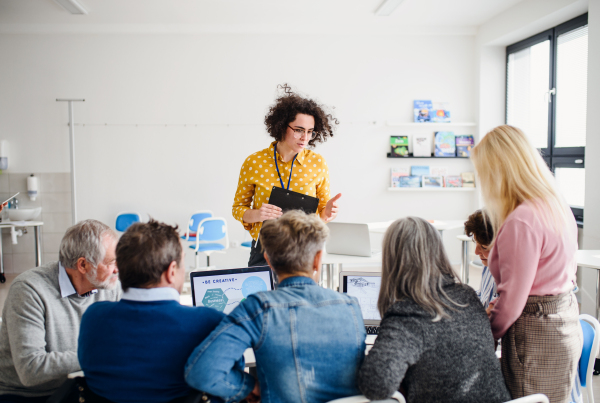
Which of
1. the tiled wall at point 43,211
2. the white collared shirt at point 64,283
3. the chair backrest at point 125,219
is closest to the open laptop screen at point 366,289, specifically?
the white collared shirt at point 64,283

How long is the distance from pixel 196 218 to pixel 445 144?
3332 millimetres

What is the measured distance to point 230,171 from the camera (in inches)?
222

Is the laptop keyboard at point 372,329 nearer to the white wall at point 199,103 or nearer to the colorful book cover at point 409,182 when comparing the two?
the white wall at point 199,103

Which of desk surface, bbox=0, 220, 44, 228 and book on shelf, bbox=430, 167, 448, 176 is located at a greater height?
book on shelf, bbox=430, 167, 448, 176

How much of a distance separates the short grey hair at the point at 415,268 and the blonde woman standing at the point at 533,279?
0.20 metres

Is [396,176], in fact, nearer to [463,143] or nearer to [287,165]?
[463,143]

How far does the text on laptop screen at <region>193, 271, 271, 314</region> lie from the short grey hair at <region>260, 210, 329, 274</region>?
51 centimetres

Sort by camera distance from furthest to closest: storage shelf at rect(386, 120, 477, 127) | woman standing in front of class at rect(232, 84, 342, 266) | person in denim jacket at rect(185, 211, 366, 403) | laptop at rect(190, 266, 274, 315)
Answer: storage shelf at rect(386, 120, 477, 127) → woman standing in front of class at rect(232, 84, 342, 266) → laptop at rect(190, 266, 274, 315) → person in denim jacket at rect(185, 211, 366, 403)

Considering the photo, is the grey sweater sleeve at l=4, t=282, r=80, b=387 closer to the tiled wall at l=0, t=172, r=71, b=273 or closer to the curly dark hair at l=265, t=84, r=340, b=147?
the curly dark hair at l=265, t=84, r=340, b=147

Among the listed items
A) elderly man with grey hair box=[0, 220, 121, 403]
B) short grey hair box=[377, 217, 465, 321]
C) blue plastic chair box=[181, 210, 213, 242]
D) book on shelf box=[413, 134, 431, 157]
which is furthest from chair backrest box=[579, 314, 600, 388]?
book on shelf box=[413, 134, 431, 157]

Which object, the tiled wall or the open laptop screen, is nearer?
the open laptop screen

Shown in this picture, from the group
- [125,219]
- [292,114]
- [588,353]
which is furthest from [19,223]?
[588,353]

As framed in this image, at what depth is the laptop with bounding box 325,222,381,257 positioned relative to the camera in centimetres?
297

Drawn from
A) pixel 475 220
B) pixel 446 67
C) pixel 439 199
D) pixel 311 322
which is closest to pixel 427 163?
pixel 439 199
